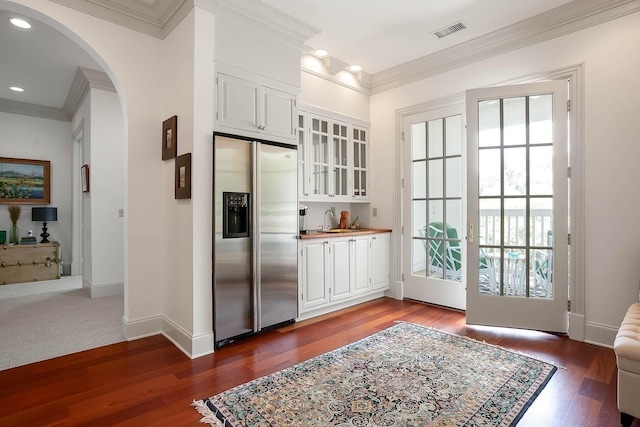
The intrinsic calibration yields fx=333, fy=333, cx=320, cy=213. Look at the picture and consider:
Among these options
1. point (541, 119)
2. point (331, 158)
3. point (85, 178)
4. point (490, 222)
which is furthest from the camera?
point (85, 178)

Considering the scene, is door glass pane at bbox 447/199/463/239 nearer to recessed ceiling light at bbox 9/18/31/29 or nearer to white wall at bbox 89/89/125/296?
white wall at bbox 89/89/125/296

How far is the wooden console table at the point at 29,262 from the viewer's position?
515 centimetres

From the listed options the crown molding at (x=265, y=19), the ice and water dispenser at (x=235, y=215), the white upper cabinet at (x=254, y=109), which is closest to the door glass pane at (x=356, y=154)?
the white upper cabinet at (x=254, y=109)

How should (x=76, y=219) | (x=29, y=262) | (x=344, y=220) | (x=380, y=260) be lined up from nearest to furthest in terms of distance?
(x=380, y=260)
(x=344, y=220)
(x=29, y=262)
(x=76, y=219)

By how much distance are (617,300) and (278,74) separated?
11.8ft

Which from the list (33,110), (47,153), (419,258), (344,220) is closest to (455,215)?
(419,258)

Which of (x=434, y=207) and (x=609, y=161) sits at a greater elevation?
(x=609, y=161)

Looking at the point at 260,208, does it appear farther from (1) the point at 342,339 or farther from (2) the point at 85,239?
(2) the point at 85,239

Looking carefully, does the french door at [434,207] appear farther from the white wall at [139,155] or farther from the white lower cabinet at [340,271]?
the white wall at [139,155]

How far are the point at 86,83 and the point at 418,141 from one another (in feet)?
14.7

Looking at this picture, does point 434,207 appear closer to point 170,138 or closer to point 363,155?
point 363,155

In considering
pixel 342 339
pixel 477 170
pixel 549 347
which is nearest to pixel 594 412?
pixel 549 347

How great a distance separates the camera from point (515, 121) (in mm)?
3201

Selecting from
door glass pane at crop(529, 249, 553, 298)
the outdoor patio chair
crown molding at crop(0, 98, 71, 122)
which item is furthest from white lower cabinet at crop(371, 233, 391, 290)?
crown molding at crop(0, 98, 71, 122)
